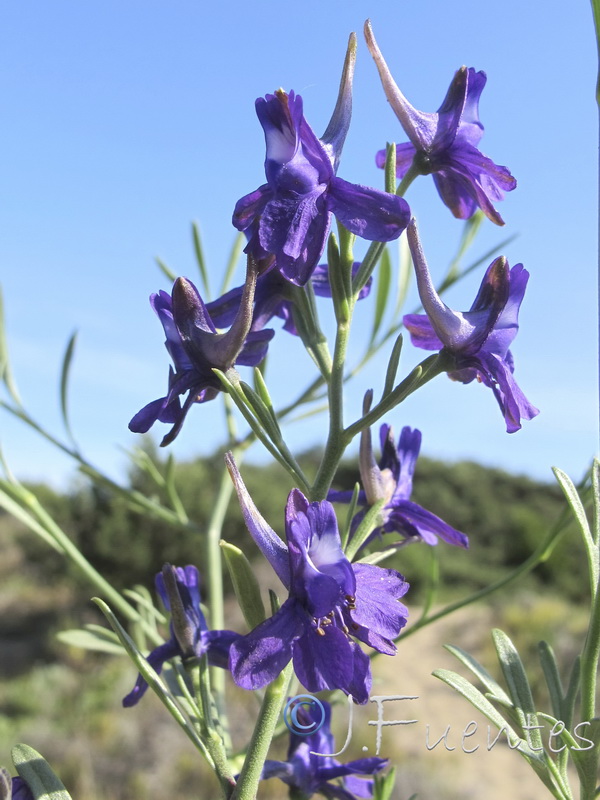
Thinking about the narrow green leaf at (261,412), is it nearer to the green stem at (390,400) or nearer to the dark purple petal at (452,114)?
the green stem at (390,400)

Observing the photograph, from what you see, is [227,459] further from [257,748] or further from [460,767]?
[460,767]

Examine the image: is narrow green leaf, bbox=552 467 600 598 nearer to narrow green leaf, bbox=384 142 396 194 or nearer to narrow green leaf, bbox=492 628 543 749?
narrow green leaf, bbox=492 628 543 749

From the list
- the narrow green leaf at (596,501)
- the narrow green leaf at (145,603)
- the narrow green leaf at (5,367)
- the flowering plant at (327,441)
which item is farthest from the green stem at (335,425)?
the narrow green leaf at (5,367)

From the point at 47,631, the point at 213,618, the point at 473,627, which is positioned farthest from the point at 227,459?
the point at 47,631

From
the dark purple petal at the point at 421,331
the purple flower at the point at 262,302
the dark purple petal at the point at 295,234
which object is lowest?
the dark purple petal at the point at 421,331

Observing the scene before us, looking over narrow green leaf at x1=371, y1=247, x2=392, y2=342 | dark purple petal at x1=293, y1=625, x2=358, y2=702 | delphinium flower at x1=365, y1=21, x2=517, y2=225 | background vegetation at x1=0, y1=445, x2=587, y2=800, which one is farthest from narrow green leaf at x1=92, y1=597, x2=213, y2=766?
background vegetation at x1=0, y1=445, x2=587, y2=800
